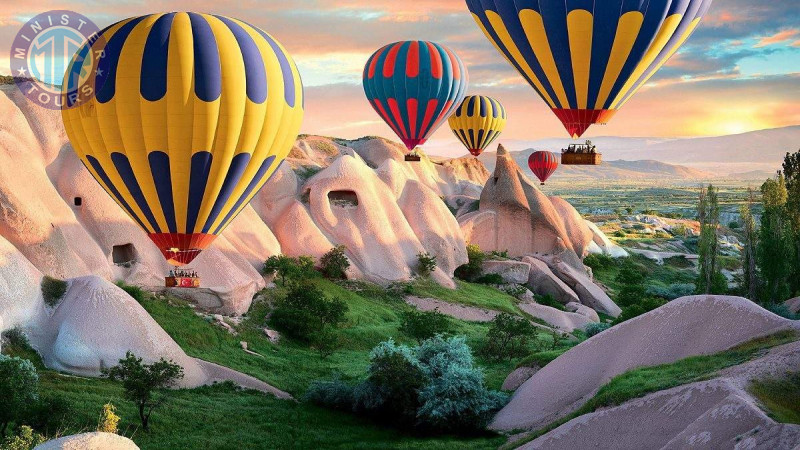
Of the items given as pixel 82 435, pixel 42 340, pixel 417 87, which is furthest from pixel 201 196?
pixel 417 87

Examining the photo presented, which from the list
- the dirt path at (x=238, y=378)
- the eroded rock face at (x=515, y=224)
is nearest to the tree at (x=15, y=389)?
the dirt path at (x=238, y=378)

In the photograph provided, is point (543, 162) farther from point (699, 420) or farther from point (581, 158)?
point (699, 420)

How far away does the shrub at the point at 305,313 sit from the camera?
4266cm

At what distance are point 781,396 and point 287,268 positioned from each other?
3031cm

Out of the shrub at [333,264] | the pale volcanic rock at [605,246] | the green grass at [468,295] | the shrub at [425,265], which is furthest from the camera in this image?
the pale volcanic rock at [605,246]

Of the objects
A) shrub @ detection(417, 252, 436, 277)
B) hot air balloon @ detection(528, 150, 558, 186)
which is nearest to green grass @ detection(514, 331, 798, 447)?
shrub @ detection(417, 252, 436, 277)

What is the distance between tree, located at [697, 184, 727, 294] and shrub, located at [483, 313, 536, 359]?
18.1 m

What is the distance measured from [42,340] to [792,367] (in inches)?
947

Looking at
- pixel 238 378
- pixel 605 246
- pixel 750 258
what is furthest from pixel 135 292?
pixel 605 246

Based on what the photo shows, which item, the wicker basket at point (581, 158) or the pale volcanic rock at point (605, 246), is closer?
the wicker basket at point (581, 158)

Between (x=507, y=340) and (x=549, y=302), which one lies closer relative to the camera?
(x=507, y=340)

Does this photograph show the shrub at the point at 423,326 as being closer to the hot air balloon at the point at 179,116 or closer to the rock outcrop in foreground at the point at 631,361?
the rock outcrop in foreground at the point at 631,361

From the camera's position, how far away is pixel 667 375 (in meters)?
25.2

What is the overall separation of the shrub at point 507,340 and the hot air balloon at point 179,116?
16698 mm
